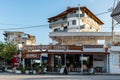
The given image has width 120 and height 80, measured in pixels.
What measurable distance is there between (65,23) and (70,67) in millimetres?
37180

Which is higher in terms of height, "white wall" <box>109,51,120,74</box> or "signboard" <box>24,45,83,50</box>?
"signboard" <box>24,45,83,50</box>

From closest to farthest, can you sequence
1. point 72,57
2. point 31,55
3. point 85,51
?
1. point 85,51
2. point 31,55
3. point 72,57

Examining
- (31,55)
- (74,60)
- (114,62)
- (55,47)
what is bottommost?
(114,62)

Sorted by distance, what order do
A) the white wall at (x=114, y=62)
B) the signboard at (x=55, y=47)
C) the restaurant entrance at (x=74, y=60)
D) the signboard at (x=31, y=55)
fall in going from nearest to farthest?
the white wall at (x=114, y=62), the signboard at (x=55, y=47), the signboard at (x=31, y=55), the restaurant entrance at (x=74, y=60)

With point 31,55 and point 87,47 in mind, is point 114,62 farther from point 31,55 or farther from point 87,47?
point 31,55

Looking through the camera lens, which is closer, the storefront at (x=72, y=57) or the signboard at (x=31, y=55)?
the storefront at (x=72, y=57)

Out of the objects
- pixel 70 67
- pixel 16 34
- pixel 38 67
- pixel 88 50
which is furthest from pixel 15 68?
pixel 16 34

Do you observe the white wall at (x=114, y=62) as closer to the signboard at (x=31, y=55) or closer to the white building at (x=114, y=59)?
the white building at (x=114, y=59)

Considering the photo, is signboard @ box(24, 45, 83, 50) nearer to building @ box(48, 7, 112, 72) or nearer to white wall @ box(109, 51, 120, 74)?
building @ box(48, 7, 112, 72)

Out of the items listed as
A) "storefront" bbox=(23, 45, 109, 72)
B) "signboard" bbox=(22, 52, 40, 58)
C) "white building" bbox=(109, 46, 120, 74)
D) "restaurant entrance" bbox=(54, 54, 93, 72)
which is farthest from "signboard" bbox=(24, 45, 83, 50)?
"white building" bbox=(109, 46, 120, 74)

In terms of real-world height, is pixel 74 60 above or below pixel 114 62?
above

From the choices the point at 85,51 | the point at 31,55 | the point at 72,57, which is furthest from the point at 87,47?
the point at 31,55

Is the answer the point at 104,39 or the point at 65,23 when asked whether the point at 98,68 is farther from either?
the point at 65,23

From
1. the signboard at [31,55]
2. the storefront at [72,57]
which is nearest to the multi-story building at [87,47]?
the storefront at [72,57]
